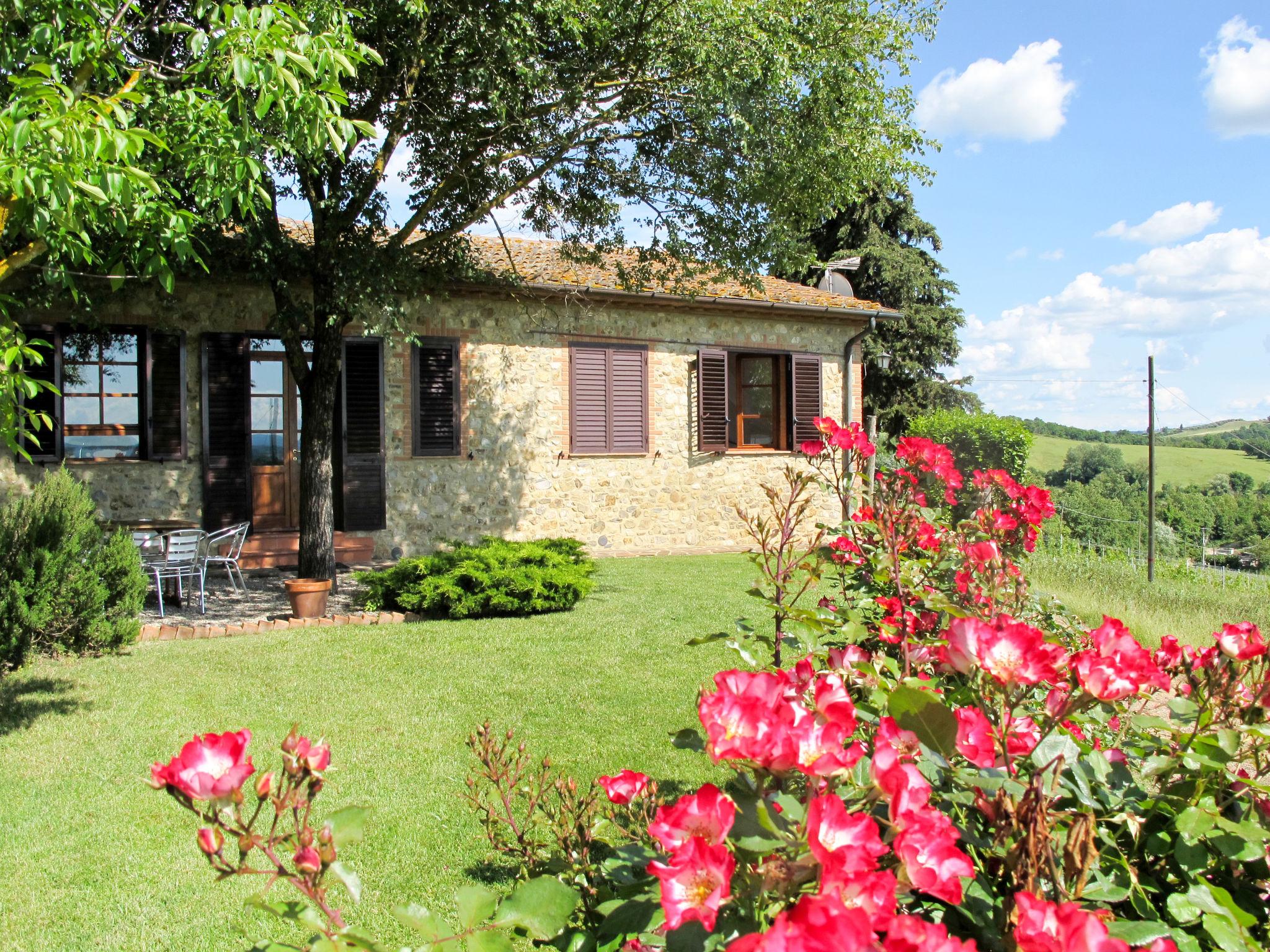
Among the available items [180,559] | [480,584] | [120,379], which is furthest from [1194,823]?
[120,379]

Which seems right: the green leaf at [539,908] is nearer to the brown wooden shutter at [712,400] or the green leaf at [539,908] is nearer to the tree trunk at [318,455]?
the tree trunk at [318,455]

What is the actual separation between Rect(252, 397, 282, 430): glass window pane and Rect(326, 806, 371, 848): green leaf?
9.91m

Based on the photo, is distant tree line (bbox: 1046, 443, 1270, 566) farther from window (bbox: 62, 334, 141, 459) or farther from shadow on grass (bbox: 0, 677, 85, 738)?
shadow on grass (bbox: 0, 677, 85, 738)

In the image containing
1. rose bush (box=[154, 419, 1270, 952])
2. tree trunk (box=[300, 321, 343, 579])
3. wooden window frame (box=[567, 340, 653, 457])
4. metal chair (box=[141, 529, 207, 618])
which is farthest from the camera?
wooden window frame (box=[567, 340, 653, 457])

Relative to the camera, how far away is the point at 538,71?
265 inches

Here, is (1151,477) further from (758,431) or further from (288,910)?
(288,910)

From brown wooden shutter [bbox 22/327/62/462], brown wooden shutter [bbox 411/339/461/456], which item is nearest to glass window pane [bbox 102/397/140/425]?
brown wooden shutter [bbox 22/327/62/462]

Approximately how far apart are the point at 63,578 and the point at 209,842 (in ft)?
17.3

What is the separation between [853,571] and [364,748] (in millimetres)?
2439

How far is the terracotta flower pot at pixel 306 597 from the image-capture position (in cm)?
704

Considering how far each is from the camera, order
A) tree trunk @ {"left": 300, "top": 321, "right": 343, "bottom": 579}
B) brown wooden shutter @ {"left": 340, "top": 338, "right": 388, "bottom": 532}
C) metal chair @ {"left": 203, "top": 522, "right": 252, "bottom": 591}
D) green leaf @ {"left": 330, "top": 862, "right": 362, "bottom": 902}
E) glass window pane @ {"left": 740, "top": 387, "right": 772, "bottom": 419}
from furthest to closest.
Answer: glass window pane @ {"left": 740, "top": 387, "right": 772, "bottom": 419} → brown wooden shutter @ {"left": 340, "top": 338, "right": 388, "bottom": 532} → metal chair @ {"left": 203, "top": 522, "right": 252, "bottom": 591} → tree trunk @ {"left": 300, "top": 321, "right": 343, "bottom": 579} → green leaf @ {"left": 330, "top": 862, "right": 362, "bottom": 902}

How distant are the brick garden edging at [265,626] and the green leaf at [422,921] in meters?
5.98

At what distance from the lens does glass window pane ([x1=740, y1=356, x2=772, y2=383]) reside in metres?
13.9

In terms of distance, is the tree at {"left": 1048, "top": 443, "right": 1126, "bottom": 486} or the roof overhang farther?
the tree at {"left": 1048, "top": 443, "right": 1126, "bottom": 486}
